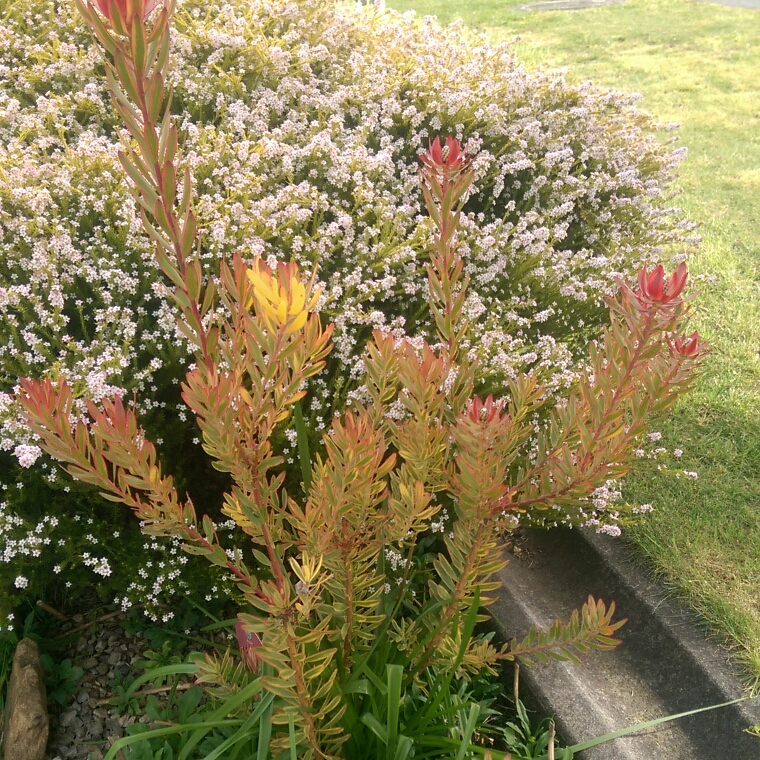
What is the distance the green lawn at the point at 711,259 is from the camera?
252cm

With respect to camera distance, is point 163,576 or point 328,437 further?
point 163,576

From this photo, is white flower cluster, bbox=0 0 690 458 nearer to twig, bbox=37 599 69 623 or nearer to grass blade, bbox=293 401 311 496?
grass blade, bbox=293 401 311 496

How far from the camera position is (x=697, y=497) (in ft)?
9.30

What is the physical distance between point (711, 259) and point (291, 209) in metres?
3.54

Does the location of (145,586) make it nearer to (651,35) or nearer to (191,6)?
(191,6)

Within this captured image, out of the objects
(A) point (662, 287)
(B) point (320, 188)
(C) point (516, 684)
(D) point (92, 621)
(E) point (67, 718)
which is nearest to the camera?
(A) point (662, 287)

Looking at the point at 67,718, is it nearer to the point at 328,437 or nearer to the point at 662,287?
the point at 328,437

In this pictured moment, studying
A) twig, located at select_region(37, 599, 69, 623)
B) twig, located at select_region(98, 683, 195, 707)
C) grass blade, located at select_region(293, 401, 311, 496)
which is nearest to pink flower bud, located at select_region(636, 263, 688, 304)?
grass blade, located at select_region(293, 401, 311, 496)

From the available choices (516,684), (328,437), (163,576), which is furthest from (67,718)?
(328,437)

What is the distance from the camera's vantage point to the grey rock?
6.52 feet

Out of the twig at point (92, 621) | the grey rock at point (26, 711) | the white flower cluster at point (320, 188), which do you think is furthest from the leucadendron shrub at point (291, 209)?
the grey rock at point (26, 711)

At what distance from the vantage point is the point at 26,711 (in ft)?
6.69

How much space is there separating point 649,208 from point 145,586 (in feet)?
9.69

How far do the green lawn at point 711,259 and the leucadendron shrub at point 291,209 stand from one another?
2.60 ft
